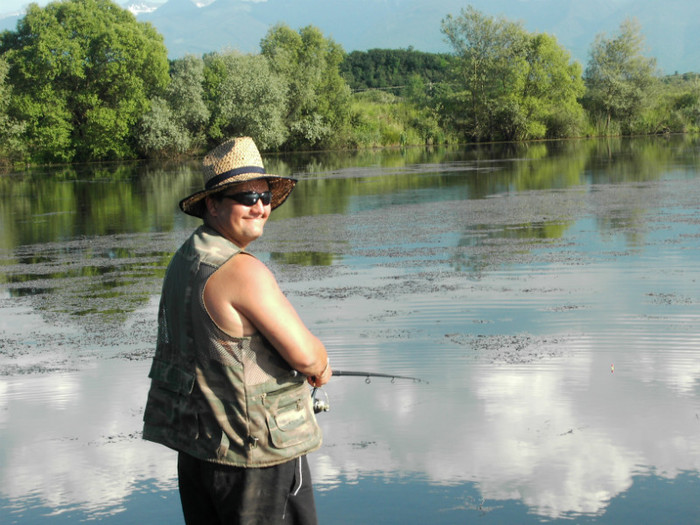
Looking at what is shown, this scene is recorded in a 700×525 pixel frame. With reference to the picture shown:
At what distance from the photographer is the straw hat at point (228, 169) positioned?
9.80 ft

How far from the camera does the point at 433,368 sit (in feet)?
21.9

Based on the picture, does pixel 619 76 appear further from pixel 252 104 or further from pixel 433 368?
pixel 433 368

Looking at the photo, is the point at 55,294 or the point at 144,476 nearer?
the point at 144,476

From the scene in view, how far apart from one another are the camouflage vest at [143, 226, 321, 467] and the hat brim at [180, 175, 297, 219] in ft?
0.61

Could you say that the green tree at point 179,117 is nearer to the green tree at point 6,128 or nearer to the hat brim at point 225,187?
the green tree at point 6,128

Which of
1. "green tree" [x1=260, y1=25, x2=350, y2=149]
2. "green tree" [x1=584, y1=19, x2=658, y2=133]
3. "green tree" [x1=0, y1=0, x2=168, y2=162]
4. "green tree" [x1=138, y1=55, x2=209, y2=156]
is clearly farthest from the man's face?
"green tree" [x1=584, y1=19, x2=658, y2=133]

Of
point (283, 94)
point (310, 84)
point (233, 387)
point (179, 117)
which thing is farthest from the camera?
point (310, 84)

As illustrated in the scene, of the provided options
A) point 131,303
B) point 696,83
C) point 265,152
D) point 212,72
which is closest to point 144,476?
point 131,303

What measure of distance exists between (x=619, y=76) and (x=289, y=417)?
64236mm

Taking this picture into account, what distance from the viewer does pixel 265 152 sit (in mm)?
55219

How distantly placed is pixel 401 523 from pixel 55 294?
732 centimetres

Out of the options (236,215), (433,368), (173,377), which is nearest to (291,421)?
(173,377)

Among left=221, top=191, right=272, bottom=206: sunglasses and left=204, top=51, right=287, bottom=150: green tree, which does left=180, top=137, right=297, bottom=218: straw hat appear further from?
left=204, top=51, right=287, bottom=150: green tree

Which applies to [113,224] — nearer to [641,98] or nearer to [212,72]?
[212,72]
